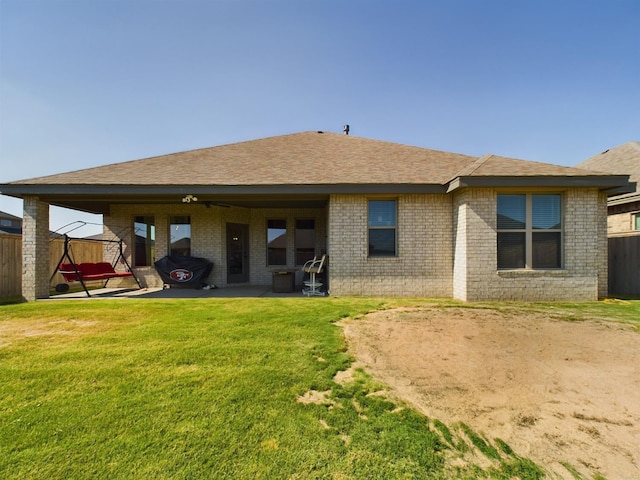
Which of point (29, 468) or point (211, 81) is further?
point (211, 81)

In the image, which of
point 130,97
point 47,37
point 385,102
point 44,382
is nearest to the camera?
point 44,382

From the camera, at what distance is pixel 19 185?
763 cm

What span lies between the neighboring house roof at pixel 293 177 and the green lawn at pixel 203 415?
437cm

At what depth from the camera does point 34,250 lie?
779 cm

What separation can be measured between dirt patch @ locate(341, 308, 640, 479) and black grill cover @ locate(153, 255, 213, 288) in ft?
21.7

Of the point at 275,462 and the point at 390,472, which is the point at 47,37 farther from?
the point at 390,472

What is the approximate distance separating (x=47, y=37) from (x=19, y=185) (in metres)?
3.99

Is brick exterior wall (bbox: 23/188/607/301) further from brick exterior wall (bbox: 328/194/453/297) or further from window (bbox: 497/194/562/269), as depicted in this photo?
window (bbox: 497/194/562/269)

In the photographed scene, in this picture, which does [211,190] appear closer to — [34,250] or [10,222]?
[34,250]

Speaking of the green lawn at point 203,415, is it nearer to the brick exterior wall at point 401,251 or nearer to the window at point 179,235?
the brick exterior wall at point 401,251

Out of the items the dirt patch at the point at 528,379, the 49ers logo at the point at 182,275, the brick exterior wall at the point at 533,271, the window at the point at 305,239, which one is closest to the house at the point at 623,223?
the brick exterior wall at the point at 533,271

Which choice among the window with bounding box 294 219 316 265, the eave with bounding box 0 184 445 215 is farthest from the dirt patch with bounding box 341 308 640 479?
the window with bounding box 294 219 316 265

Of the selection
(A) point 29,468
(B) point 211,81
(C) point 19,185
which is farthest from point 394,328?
(C) point 19,185

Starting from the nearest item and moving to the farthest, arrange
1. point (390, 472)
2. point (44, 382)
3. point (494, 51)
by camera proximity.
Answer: point (390, 472)
point (44, 382)
point (494, 51)
